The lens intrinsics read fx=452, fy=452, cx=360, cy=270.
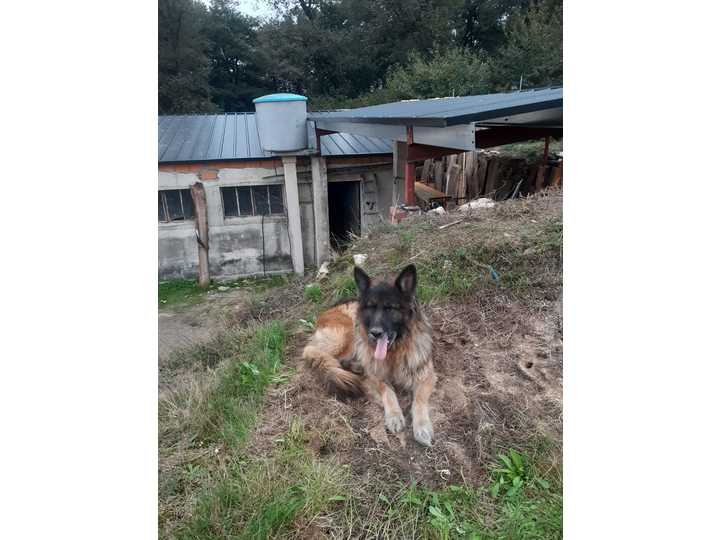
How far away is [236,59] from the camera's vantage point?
650 inches

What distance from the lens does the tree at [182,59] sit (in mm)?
5234

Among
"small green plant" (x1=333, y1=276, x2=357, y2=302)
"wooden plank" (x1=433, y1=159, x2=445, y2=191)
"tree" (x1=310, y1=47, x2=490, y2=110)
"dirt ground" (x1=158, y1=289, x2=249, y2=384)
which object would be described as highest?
"tree" (x1=310, y1=47, x2=490, y2=110)

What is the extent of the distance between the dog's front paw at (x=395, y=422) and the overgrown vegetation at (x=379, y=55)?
12860 millimetres

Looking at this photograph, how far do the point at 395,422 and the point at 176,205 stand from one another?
39.7ft

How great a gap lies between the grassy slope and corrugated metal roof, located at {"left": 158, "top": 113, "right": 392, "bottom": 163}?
31.9 ft

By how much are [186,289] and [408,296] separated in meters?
11.1

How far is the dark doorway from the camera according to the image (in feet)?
48.1

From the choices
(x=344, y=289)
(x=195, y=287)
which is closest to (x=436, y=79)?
(x=195, y=287)

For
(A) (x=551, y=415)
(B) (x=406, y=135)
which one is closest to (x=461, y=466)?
(A) (x=551, y=415)

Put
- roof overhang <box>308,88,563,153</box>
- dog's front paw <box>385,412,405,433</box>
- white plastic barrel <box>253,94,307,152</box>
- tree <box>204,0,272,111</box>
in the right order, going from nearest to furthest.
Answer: dog's front paw <box>385,412,405,433</box> < roof overhang <box>308,88,563,153</box> < tree <box>204,0,272,111</box> < white plastic barrel <box>253,94,307,152</box>

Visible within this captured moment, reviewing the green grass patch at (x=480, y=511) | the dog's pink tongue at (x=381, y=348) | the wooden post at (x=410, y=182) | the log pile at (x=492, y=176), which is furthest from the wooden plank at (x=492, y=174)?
the green grass patch at (x=480, y=511)

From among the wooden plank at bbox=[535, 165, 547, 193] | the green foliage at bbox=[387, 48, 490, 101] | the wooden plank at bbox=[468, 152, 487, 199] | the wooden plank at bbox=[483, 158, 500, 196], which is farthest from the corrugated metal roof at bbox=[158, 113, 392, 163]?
the green foliage at bbox=[387, 48, 490, 101]

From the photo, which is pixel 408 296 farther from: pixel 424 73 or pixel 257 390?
pixel 424 73

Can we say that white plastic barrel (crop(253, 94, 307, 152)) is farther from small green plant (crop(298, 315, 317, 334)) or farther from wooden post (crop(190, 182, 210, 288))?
small green plant (crop(298, 315, 317, 334))
